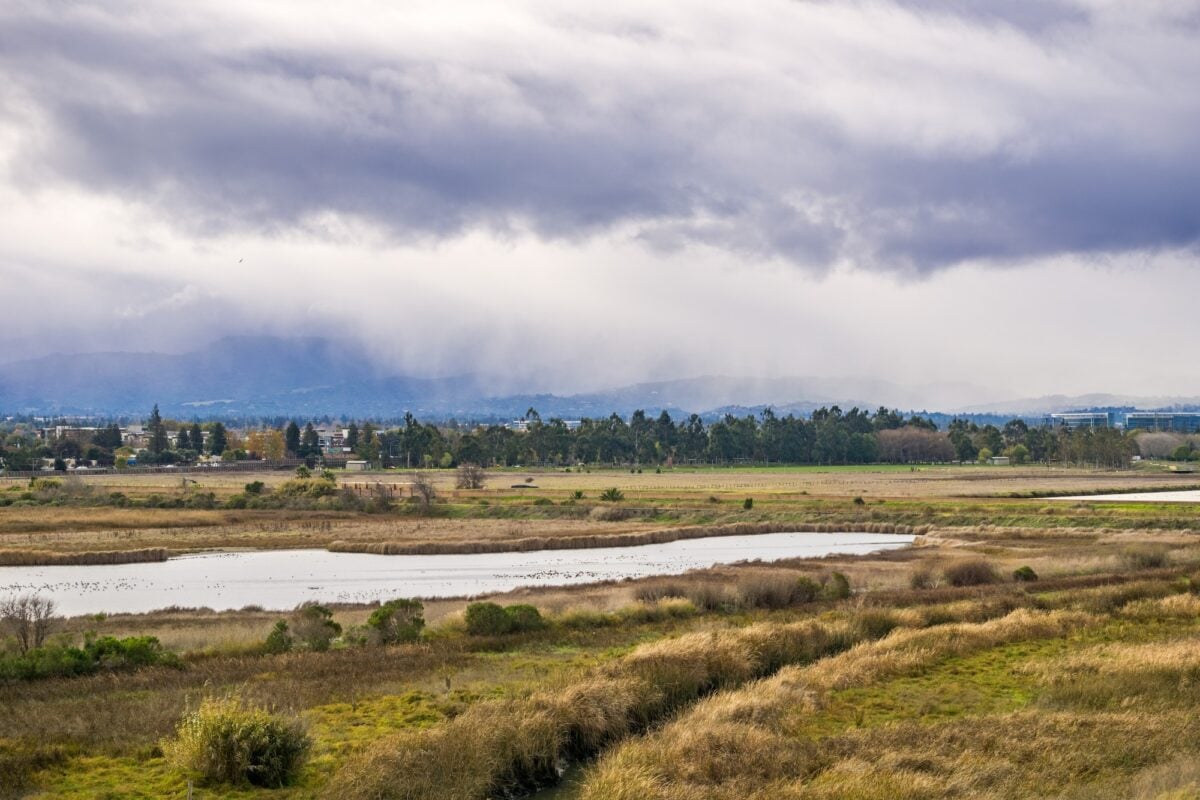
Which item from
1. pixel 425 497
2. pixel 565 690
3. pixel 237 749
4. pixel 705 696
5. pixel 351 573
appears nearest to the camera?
pixel 237 749

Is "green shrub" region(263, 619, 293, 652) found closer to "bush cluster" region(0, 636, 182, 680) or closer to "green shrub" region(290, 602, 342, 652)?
Answer: "green shrub" region(290, 602, 342, 652)

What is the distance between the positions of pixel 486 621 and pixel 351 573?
29003 millimetres

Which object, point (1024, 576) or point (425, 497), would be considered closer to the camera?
point (1024, 576)

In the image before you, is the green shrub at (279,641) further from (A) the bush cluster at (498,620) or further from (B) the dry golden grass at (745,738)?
(B) the dry golden grass at (745,738)

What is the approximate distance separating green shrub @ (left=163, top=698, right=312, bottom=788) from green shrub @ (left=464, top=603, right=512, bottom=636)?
13836 mm

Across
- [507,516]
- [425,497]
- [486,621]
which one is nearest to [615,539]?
[507,516]

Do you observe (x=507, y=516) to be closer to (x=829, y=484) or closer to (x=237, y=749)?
(x=829, y=484)

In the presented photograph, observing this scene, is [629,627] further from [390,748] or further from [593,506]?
[593,506]

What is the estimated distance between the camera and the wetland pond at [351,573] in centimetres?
4744

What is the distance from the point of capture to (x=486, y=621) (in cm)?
3102

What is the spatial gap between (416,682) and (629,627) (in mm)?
9780

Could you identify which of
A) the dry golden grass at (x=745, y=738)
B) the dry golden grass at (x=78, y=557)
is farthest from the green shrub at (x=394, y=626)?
the dry golden grass at (x=78, y=557)

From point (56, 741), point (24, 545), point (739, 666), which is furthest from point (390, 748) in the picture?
point (24, 545)

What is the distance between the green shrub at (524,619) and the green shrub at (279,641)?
6428mm
